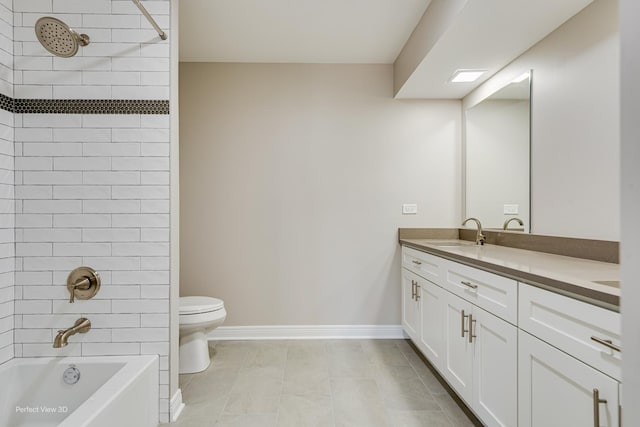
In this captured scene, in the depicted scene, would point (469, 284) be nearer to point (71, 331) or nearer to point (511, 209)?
point (511, 209)

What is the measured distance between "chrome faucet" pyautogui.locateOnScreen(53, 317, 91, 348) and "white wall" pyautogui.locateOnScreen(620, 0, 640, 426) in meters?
2.09

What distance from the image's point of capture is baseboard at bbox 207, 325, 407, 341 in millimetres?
3250

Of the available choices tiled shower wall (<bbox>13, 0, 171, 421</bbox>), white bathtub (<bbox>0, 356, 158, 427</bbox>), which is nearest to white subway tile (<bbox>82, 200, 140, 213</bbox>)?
tiled shower wall (<bbox>13, 0, 171, 421</bbox>)

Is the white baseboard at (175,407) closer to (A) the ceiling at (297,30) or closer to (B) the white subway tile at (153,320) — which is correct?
(B) the white subway tile at (153,320)

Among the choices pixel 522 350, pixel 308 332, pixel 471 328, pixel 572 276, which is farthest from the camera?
pixel 308 332

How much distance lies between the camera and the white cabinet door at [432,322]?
2266 mm

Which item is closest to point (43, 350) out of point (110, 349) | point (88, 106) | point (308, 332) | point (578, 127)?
point (110, 349)

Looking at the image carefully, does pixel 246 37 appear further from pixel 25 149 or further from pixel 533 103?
pixel 533 103

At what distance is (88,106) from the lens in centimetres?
197

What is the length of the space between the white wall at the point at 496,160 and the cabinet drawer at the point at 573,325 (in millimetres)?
1223

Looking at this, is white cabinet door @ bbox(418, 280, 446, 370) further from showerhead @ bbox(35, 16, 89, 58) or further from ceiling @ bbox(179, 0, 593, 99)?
showerhead @ bbox(35, 16, 89, 58)

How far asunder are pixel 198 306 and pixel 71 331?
83 centimetres

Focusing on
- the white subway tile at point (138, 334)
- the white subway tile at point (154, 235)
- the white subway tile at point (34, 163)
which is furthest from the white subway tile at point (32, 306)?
the white subway tile at point (34, 163)

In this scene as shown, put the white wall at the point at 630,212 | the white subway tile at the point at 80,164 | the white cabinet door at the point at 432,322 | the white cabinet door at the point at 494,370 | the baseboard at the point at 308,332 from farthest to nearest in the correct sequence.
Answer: the baseboard at the point at 308,332
the white cabinet door at the point at 432,322
the white subway tile at the point at 80,164
the white cabinet door at the point at 494,370
the white wall at the point at 630,212
